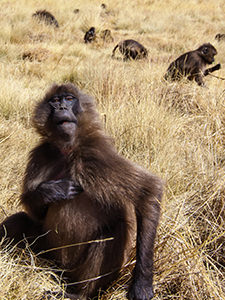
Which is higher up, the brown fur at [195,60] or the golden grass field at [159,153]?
the golden grass field at [159,153]

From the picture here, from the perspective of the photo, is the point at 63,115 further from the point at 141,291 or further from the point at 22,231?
the point at 141,291

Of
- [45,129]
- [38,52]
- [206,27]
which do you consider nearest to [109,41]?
[38,52]

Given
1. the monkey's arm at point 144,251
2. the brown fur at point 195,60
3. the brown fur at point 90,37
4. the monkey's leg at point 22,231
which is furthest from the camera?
the brown fur at point 90,37

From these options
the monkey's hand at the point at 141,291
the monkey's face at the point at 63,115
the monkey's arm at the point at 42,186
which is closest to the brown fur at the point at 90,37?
the monkey's face at the point at 63,115

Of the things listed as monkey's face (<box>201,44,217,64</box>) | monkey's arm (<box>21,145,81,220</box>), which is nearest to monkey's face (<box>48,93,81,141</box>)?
monkey's arm (<box>21,145,81,220</box>)

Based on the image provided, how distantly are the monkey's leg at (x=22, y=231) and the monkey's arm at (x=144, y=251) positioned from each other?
61 cm

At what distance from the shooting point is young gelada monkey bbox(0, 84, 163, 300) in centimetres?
190

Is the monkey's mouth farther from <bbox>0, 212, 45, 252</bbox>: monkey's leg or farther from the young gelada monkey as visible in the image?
<bbox>0, 212, 45, 252</bbox>: monkey's leg

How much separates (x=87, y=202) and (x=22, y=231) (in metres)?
0.53

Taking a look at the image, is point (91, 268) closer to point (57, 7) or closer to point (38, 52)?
point (38, 52)

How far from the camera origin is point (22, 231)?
2.26m

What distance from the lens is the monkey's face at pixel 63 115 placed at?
2.02m

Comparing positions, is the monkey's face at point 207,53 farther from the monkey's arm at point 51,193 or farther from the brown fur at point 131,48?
the monkey's arm at point 51,193

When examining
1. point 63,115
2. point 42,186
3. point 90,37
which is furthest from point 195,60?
point 42,186
